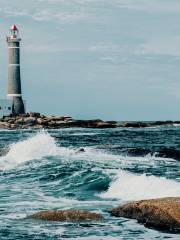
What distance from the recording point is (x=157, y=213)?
37.3ft

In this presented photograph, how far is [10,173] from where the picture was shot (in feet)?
74.4

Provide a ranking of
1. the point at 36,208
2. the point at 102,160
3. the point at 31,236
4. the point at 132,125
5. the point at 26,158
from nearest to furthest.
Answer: the point at 31,236 < the point at 36,208 < the point at 102,160 < the point at 26,158 < the point at 132,125

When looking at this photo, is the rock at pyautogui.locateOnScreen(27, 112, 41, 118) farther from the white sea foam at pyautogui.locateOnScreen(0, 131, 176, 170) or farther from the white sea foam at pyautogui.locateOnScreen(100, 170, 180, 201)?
the white sea foam at pyautogui.locateOnScreen(100, 170, 180, 201)

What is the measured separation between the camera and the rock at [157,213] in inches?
438

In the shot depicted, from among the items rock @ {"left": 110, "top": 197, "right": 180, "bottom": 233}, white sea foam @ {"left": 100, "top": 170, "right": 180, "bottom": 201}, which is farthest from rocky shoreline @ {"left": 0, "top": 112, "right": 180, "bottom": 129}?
rock @ {"left": 110, "top": 197, "right": 180, "bottom": 233}

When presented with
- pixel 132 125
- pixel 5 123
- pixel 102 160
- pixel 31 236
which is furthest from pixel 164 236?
pixel 132 125

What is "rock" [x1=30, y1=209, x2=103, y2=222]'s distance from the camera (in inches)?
467

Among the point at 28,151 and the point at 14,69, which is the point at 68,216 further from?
the point at 14,69

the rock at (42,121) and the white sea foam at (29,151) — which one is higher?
the white sea foam at (29,151)

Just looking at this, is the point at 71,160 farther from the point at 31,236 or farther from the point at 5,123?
Result: the point at 5,123

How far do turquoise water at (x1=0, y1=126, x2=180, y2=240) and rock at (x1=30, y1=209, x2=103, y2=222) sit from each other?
0.86 ft

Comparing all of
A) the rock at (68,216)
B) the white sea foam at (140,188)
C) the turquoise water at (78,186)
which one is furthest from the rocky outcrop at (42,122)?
the rock at (68,216)

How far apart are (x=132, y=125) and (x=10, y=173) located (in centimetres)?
7315

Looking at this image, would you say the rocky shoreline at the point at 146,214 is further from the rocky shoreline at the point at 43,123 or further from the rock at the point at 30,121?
the rock at the point at 30,121
